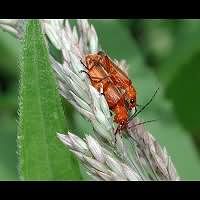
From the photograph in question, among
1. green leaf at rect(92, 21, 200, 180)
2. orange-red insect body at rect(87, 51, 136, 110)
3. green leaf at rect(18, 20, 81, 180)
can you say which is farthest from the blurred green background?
green leaf at rect(18, 20, 81, 180)

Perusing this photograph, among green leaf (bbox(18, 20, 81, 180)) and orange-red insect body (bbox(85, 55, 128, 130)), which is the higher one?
orange-red insect body (bbox(85, 55, 128, 130))

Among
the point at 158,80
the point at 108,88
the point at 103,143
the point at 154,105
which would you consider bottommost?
the point at 103,143

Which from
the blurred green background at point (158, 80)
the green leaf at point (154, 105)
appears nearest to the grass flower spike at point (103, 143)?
the blurred green background at point (158, 80)

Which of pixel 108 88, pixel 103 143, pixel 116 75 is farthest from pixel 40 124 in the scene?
pixel 116 75

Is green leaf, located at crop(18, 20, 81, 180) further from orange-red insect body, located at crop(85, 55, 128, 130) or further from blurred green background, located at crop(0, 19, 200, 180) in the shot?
blurred green background, located at crop(0, 19, 200, 180)

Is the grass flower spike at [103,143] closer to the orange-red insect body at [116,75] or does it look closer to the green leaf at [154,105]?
the orange-red insect body at [116,75]

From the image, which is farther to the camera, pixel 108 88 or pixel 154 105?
pixel 154 105

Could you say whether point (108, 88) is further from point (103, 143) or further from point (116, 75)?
point (103, 143)
